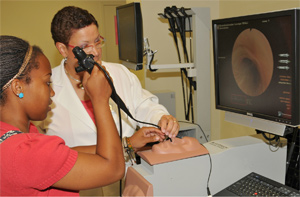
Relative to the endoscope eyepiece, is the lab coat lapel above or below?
below

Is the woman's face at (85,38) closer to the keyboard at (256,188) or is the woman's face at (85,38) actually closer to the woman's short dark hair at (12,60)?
the woman's short dark hair at (12,60)

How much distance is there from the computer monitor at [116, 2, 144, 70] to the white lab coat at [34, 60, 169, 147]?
0.23 m

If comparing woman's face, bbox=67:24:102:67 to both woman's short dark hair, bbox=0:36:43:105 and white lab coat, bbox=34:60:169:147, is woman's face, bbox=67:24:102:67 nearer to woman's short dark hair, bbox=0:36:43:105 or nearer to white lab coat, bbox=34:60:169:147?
white lab coat, bbox=34:60:169:147

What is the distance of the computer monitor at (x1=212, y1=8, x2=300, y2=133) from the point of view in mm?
995

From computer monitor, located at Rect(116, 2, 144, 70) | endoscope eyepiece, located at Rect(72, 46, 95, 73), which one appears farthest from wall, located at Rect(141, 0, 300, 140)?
endoscope eyepiece, located at Rect(72, 46, 95, 73)

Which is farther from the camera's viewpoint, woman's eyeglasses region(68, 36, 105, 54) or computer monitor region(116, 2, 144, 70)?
computer monitor region(116, 2, 144, 70)

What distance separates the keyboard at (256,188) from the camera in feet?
3.40

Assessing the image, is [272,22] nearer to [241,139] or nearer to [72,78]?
[241,139]

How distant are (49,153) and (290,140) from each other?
0.98m

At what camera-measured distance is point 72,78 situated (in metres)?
1.54

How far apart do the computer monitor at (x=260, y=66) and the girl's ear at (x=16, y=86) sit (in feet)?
2.73

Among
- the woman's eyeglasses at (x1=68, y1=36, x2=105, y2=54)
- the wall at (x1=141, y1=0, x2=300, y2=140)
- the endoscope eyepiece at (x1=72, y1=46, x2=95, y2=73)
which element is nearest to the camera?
the endoscope eyepiece at (x1=72, y1=46, x2=95, y2=73)

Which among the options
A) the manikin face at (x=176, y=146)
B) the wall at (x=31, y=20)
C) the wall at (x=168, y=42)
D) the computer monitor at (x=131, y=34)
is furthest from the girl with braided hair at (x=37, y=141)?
the wall at (x=31, y=20)

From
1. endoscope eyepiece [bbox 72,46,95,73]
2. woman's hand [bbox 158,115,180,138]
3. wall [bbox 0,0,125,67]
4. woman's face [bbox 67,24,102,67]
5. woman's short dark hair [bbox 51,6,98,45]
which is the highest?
wall [bbox 0,0,125,67]
